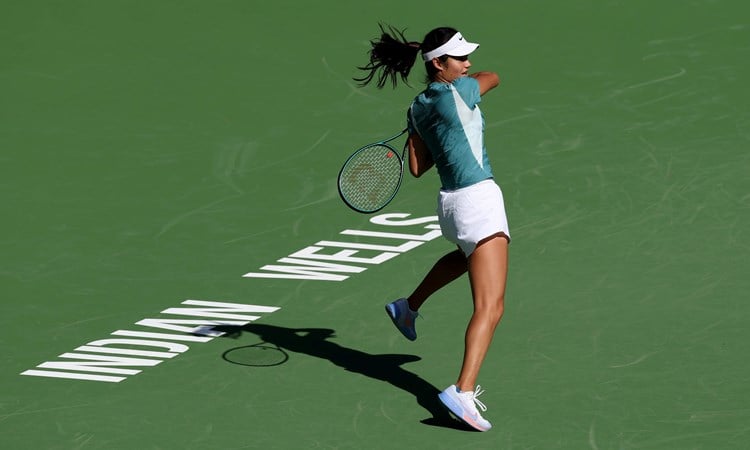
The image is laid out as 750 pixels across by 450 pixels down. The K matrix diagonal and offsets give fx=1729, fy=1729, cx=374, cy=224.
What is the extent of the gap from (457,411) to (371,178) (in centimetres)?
184

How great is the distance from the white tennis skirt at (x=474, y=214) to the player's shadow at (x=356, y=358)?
3.20ft

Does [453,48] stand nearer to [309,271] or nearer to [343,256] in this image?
[309,271]

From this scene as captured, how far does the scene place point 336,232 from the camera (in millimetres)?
13352

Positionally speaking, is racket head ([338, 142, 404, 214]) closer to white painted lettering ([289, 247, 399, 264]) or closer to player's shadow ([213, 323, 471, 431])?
player's shadow ([213, 323, 471, 431])

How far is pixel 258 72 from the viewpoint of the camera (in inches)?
658

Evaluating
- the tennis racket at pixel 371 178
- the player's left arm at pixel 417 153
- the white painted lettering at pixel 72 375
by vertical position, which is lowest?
the white painted lettering at pixel 72 375

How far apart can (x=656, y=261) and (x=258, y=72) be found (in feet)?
18.1

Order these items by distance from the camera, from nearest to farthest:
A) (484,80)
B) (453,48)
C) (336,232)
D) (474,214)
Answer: (474,214), (453,48), (484,80), (336,232)

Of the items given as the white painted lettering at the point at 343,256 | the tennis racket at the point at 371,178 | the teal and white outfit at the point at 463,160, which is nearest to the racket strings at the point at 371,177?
the tennis racket at the point at 371,178

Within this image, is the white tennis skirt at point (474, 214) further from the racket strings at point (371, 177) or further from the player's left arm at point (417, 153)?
the racket strings at point (371, 177)

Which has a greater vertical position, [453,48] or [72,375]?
[453,48]

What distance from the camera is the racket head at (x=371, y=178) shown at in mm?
10891

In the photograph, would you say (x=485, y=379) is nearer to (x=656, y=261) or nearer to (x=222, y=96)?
(x=656, y=261)

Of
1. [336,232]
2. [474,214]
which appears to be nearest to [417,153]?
[474,214]
